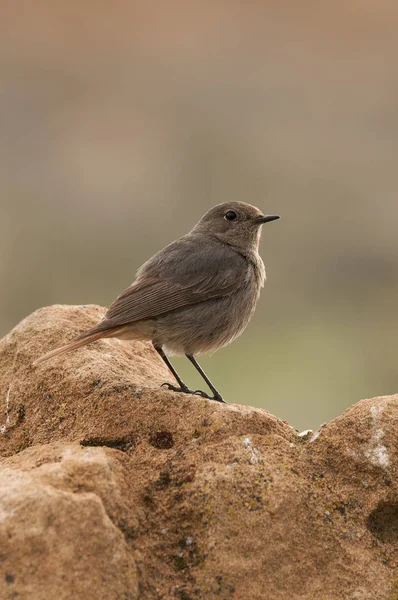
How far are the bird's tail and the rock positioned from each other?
0.43m

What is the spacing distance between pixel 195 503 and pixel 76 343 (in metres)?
1.74

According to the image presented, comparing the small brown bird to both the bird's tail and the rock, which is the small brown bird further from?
the rock

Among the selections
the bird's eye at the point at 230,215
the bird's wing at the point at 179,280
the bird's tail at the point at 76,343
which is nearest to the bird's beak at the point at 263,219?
the bird's eye at the point at 230,215

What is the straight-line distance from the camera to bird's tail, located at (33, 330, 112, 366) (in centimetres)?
479

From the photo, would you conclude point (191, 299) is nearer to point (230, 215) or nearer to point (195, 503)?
point (230, 215)

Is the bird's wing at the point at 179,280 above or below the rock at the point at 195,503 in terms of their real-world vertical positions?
above

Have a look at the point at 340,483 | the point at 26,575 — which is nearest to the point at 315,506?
the point at 340,483

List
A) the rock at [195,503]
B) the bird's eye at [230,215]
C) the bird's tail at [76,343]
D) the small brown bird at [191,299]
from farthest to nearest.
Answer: the bird's eye at [230,215], the small brown bird at [191,299], the bird's tail at [76,343], the rock at [195,503]

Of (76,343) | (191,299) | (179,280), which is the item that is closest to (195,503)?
(76,343)

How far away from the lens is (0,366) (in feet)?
17.2

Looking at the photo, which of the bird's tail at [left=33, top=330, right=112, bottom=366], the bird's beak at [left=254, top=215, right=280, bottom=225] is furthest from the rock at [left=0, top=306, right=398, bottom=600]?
the bird's beak at [left=254, top=215, right=280, bottom=225]

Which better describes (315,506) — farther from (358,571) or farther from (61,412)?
(61,412)

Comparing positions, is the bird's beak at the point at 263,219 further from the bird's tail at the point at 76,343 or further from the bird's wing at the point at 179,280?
the bird's tail at the point at 76,343

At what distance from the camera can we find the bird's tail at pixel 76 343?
4789mm
